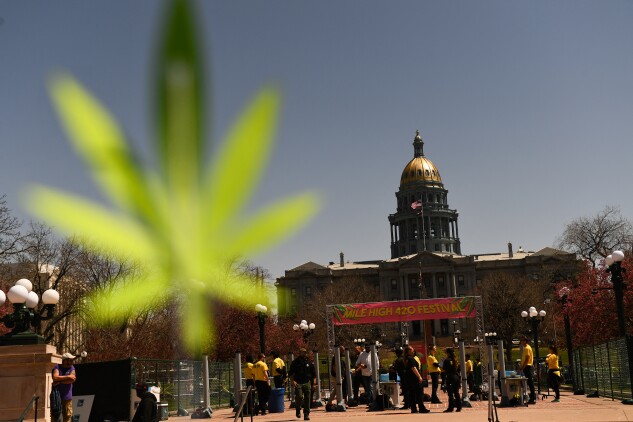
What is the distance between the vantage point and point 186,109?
51.8ft

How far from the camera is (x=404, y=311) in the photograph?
29859mm

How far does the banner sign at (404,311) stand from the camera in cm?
2898

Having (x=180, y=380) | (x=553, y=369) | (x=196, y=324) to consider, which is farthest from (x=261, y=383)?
(x=196, y=324)

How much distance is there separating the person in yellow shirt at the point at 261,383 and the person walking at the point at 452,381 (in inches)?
192

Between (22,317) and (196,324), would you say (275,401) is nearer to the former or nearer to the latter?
(22,317)

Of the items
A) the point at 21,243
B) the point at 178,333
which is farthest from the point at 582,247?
the point at 21,243

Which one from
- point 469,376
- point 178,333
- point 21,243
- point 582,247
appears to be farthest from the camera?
point 582,247

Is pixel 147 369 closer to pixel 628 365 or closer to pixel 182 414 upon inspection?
pixel 182 414

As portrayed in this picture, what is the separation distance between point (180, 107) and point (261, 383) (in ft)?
29.3

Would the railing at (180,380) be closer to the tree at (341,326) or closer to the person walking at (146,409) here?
the person walking at (146,409)

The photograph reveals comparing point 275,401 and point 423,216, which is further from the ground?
point 423,216

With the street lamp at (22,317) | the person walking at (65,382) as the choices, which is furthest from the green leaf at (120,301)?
the person walking at (65,382)

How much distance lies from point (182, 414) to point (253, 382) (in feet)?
11.9

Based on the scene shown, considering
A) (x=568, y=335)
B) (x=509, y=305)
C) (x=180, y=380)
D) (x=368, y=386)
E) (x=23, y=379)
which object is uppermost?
(x=509, y=305)
